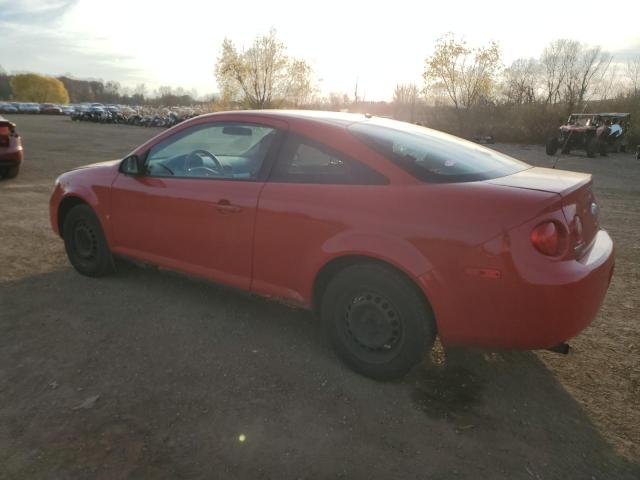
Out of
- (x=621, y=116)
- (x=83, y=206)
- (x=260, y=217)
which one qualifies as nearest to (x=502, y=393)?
(x=260, y=217)

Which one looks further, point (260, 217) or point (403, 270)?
point (260, 217)

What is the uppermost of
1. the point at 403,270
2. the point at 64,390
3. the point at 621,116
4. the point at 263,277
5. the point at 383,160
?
the point at 621,116

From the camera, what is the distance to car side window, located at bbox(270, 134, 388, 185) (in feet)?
8.89

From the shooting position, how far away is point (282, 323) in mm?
3521

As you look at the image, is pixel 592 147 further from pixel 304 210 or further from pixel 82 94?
pixel 82 94

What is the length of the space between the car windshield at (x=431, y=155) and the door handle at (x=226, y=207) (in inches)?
35.7

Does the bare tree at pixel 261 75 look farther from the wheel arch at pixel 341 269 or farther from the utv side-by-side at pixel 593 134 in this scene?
the wheel arch at pixel 341 269

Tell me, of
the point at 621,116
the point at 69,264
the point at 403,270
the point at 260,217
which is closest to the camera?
the point at 403,270

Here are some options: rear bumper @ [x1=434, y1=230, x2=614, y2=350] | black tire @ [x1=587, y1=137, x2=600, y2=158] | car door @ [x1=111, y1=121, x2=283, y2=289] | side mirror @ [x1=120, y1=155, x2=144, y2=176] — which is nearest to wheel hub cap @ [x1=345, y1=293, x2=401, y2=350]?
rear bumper @ [x1=434, y1=230, x2=614, y2=350]

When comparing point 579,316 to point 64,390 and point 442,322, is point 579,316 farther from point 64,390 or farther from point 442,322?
point 64,390

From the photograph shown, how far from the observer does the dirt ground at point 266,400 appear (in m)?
2.14

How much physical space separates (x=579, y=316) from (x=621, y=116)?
24.7 metres

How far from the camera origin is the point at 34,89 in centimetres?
12544

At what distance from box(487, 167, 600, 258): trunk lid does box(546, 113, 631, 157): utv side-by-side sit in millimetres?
19868
